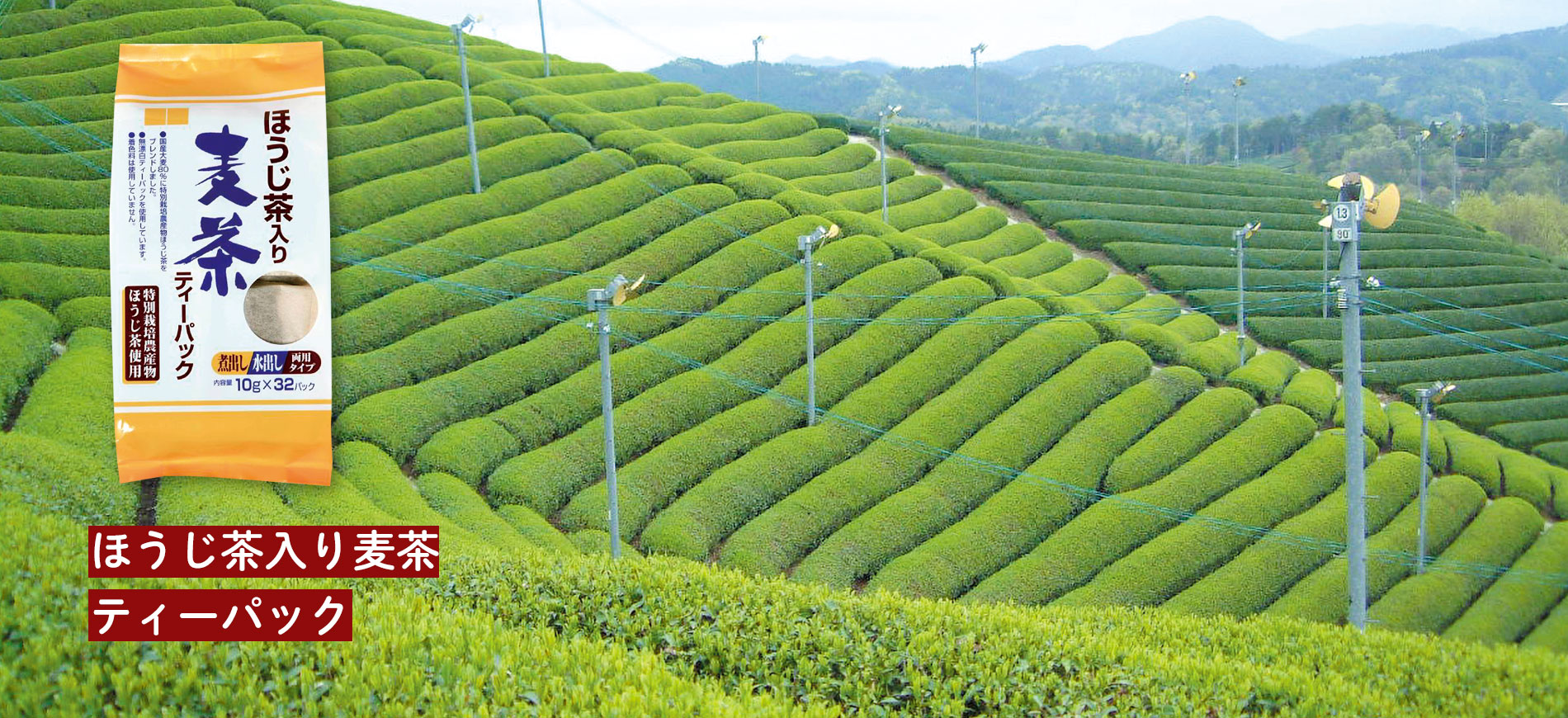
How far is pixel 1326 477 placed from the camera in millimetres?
25406

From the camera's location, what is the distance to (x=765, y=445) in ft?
79.1

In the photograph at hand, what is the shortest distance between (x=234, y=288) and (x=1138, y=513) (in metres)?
Result: 20.1

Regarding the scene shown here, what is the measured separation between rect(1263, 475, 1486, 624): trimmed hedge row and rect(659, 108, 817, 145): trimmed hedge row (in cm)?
2785

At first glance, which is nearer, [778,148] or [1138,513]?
[1138,513]

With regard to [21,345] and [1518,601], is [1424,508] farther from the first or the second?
[21,345]

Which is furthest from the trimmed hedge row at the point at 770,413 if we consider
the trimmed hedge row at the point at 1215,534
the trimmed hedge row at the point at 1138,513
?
the trimmed hedge row at the point at 1215,534

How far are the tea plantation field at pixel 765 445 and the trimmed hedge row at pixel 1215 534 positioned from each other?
9cm

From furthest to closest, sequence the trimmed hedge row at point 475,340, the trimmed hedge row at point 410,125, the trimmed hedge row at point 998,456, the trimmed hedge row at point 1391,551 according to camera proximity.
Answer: the trimmed hedge row at point 410,125 → the trimmed hedge row at point 475,340 → the trimmed hedge row at point 1391,551 → the trimmed hedge row at point 998,456

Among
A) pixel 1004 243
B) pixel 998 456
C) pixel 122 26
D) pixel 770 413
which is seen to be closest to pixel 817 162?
pixel 1004 243

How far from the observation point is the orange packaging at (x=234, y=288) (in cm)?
701

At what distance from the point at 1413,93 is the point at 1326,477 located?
18119cm

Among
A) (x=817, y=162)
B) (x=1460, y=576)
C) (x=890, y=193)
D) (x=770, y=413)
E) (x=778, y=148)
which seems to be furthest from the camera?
(x=778, y=148)

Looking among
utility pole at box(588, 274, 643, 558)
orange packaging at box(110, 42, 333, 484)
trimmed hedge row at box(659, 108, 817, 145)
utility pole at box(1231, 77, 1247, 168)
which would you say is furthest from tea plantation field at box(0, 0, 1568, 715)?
utility pole at box(1231, 77, 1247, 168)

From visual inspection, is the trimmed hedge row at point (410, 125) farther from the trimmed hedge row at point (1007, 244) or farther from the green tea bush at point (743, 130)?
the trimmed hedge row at point (1007, 244)
